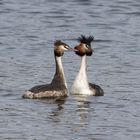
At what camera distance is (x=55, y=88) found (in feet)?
→ 59.2

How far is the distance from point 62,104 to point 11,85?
172cm

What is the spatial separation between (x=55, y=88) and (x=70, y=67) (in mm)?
2614

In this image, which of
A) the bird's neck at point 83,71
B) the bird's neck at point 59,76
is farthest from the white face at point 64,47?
the bird's neck at point 83,71

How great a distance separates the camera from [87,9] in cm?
3005

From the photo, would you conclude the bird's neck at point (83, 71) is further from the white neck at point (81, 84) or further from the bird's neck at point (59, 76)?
the bird's neck at point (59, 76)

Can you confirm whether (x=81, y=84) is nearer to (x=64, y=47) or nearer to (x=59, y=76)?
(x=59, y=76)

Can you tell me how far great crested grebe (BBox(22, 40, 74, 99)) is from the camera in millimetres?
17453

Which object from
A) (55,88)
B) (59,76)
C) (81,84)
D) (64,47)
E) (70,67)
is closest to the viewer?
(55,88)

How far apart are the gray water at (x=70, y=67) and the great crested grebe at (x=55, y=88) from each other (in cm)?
24

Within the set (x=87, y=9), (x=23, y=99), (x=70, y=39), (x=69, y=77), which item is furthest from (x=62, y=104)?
(x=87, y=9)

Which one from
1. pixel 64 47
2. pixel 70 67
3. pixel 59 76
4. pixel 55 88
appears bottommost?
pixel 70 67

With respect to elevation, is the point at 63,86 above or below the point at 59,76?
below

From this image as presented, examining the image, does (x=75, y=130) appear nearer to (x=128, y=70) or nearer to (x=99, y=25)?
(x=128, y=70)

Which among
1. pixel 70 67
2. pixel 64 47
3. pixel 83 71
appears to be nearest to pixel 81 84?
pixel 83 71
